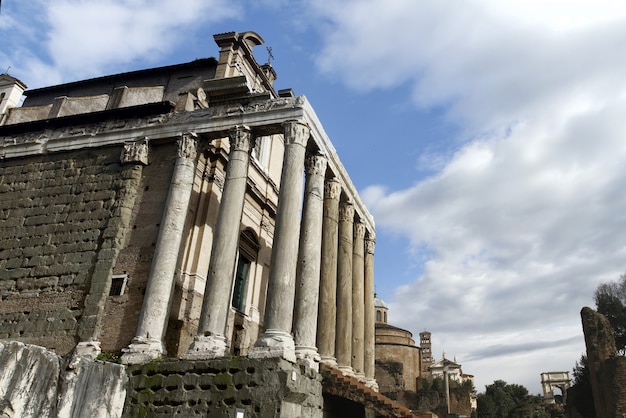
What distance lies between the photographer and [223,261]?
12.1 metres

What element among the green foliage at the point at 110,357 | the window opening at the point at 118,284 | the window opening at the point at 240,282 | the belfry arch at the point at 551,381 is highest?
the belfry arch at the point at 551,381

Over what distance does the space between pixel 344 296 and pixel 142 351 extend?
6.86 m

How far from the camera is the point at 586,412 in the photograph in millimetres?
34156

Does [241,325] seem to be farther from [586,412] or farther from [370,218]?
[586,412]

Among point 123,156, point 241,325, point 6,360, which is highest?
point 123,156

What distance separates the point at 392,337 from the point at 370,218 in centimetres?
3430

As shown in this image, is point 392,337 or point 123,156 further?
point 392,337

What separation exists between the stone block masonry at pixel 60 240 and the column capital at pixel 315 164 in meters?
5.17

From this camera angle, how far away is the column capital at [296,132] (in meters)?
13.4

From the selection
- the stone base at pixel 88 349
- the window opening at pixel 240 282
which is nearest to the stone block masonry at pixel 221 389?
the stone base at pixel 88 349

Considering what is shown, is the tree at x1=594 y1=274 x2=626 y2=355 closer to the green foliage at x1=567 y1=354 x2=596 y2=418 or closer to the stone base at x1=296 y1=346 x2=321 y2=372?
the green foliage at x1=567 y1=354 x2=596 y2=418

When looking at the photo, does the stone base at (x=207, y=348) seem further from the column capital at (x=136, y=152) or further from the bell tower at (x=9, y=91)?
the bell tower at (x=9, y=91)

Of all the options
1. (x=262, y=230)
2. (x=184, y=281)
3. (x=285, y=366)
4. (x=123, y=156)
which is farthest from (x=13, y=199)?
(x=285, y=366)

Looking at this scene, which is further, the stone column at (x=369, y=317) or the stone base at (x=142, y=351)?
the stone column at (x=369, y=317)
